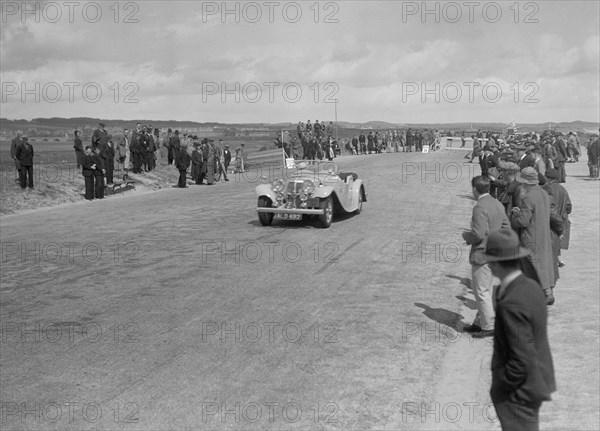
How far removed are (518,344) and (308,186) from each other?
1375 cm

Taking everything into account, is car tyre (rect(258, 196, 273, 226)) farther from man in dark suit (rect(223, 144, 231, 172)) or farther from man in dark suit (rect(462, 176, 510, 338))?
man in dark suit (rect(223, 144, 231, 172))

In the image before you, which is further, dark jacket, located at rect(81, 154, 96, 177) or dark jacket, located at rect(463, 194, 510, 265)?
dark jacket, located at rect(81, 154, 96, 177)

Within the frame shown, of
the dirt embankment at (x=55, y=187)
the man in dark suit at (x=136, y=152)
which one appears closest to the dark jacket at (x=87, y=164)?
the dirt embankment at (x=55, y=187)

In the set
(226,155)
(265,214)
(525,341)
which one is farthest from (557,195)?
(226,155)

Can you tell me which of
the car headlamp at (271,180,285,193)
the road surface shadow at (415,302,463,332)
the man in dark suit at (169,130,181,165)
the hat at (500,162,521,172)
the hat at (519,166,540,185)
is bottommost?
the road surface shadow at (415,302,463,332)

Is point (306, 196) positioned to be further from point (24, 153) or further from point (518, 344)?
point (518, 344)

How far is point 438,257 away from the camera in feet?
46.1

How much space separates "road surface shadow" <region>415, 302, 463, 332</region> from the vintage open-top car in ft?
23.6

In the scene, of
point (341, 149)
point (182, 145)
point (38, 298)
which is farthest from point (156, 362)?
point (341, 149)

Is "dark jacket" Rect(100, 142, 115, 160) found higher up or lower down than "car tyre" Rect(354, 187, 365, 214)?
higher up

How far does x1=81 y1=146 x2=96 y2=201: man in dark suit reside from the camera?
23812 mm

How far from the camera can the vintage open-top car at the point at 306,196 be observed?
17344 mm

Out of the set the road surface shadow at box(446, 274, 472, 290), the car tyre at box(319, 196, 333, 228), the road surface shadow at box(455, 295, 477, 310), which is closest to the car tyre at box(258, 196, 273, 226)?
the car tyre at box(319, 196, 333, 228)

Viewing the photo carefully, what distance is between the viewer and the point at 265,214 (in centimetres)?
1781
